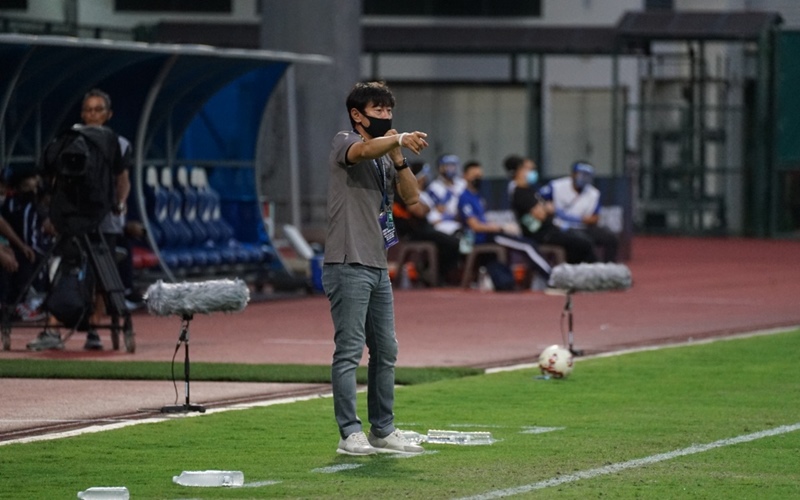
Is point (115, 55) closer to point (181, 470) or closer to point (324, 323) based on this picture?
point (324, 323)

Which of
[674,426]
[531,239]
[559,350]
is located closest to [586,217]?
[531,239]

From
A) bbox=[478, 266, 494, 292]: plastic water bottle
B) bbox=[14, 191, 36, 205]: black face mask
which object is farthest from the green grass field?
bbox=[478, 266, 494, 292]: plastic water bottle

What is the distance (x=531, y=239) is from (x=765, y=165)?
16692mm

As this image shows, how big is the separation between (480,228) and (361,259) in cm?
1448

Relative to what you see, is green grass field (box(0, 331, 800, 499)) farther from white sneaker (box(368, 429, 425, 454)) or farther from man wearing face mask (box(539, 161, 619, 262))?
man wearing face mask (box(539, 161, 619, 262))

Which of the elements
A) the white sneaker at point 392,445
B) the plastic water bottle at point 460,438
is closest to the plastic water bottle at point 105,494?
the white sneaker at point 392,445

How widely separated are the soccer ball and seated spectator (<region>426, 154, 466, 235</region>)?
10.7 meters

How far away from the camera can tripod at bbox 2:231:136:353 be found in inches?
615

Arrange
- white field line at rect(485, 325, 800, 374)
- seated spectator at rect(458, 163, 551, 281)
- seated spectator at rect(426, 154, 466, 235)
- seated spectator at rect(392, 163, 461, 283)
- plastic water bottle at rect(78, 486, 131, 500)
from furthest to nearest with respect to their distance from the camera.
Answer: seated spectator at rect(426, 154, 466, 235)
seated spectator at rect(392, 163, 461, 283)
seated spectator at rect(458, 163, 551, 281)
white field line at rect(485, 325, 800, 374)
plastic water bottle at rect(78, 486, 131, 500)

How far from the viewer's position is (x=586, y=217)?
83.6 ft

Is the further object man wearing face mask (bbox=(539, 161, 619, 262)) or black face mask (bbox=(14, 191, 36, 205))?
man wearing face mask (bbox=(539, 161, 619, 262))

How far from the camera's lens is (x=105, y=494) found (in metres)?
8.32

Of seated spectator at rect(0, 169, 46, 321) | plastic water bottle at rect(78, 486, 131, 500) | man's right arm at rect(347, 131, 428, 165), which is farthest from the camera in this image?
seated spectator at rect(0, 169, 46, 321)

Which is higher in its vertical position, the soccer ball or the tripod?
the tripod
